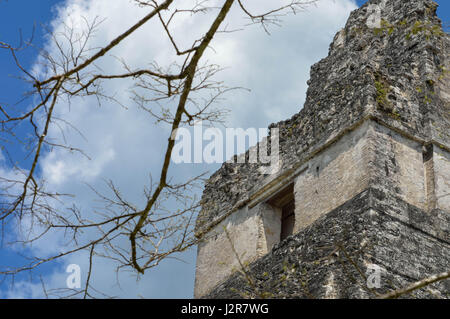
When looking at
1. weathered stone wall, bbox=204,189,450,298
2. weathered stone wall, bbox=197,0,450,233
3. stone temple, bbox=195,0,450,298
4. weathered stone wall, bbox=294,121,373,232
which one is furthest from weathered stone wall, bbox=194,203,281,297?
weathered stone wall, bbox=204,189,450,298

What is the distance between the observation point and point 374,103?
339 inches

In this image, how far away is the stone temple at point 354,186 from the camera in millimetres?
7531

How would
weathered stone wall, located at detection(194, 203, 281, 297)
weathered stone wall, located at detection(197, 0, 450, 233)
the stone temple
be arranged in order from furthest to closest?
weathered stone wall, located at detection(194, 203, 281, 297) → weathered stone wall, located at detection(197, 0, 450, 233) → the stone temple

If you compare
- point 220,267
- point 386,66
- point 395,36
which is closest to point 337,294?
point 220,267

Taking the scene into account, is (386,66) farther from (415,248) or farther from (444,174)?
(415,248)

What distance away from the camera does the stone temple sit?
7531 mm

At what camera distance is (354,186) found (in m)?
8.15

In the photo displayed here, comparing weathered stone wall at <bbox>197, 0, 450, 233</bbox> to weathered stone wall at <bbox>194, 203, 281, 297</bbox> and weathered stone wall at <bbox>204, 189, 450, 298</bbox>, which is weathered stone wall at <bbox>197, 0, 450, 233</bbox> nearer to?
weathered stone wall at <bbox>194, 203, 281, 297</bbox>

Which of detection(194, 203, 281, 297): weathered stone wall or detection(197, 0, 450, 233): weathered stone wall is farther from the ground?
detection(197, 0, 450, 233): weathered stone wall

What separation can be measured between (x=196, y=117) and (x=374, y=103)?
327 centimetres

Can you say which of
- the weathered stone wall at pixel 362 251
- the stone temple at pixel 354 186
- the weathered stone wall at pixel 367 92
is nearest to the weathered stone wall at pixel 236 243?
the stone temple at pixel 354 186

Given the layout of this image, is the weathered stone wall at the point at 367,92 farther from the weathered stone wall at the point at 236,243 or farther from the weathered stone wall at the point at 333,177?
the weathered stone wall at the point at 236,243

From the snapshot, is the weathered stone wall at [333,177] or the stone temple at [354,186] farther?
the weathered stone wall at [333,177]

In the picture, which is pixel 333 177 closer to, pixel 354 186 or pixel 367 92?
pixel 354 186
